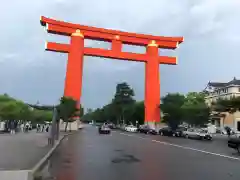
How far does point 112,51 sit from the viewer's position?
201 ft

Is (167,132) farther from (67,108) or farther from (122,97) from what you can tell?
(122,97)

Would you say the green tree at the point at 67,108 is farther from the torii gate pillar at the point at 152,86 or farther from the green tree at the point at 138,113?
the green tree at the point at 138,113

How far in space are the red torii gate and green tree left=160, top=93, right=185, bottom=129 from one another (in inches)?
84.0

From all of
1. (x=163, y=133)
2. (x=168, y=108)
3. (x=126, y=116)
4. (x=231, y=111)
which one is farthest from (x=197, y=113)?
(x=126, y=116)

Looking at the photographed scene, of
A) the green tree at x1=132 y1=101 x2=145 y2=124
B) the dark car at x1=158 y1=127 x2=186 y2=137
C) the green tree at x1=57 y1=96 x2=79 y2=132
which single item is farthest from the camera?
the green tree at x1=132 y1=101 x2=145 y2=124

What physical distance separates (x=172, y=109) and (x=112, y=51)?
1560 centimetres

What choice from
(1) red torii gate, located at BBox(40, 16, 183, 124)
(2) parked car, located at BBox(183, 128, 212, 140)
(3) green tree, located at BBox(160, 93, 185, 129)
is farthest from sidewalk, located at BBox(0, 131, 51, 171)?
(3) green tree, located at BBox(160, 93, 185, 129)

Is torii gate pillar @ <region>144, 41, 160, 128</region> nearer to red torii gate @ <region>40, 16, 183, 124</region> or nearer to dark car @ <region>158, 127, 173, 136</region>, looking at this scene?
red torii gate @ <region>40, 16, 183, 124</region>

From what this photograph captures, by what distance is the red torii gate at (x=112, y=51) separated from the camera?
198 feet

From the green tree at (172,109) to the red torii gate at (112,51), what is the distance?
84.0 inches

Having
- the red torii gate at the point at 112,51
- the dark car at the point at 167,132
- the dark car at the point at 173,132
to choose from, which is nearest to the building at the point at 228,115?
the red torii gate at the point at 112,51

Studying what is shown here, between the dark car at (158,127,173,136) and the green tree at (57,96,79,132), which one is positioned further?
the green tree at (57,96,79,132)

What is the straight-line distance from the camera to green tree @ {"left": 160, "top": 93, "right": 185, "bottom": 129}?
6769 cm

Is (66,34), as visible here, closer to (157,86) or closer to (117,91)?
(157,86)
